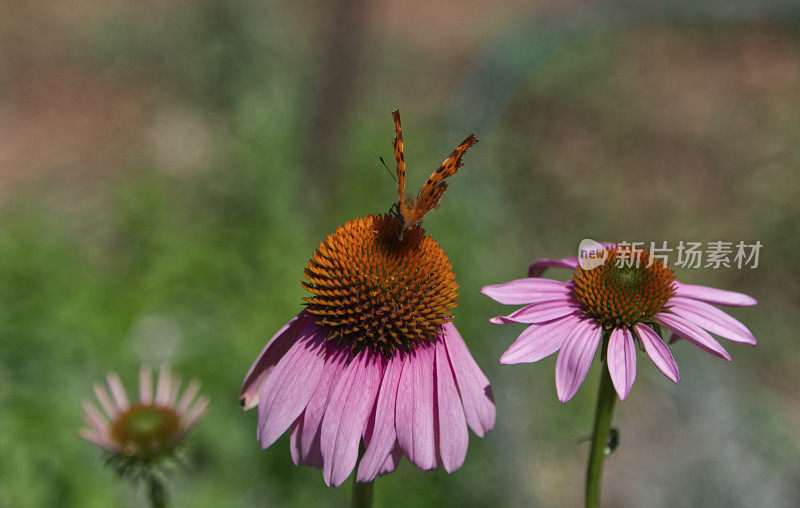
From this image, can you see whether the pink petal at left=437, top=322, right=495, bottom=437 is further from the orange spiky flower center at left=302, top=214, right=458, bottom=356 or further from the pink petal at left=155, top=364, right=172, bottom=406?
the pink petal at left=155, top=364, right=172, bottom=406

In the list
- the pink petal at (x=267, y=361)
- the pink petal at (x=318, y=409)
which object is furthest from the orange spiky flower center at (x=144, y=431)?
the pink petal at (x=318, y=409)

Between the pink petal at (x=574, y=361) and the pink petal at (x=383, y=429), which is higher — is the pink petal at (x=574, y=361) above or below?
above

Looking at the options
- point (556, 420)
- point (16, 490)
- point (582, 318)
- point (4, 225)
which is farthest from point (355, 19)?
point (582, 318)

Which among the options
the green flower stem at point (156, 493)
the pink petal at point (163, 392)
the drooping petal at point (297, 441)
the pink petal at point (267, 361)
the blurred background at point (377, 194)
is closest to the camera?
the drooping petal at point (297, 441)

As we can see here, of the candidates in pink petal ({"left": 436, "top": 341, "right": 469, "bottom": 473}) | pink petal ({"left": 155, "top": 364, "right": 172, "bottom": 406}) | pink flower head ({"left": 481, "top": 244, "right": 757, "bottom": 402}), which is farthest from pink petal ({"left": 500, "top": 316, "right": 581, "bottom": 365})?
pink petal ({"left": 155, "top": 364, "right": 172, "bottom": 406})

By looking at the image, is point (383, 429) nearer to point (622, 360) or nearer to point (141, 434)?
point (622, 360)

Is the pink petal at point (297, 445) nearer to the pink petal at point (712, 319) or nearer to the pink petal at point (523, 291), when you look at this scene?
the pink petal at point (523, 291)

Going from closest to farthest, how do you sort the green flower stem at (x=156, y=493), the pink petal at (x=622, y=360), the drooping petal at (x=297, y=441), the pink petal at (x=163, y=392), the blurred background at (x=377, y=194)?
the pink petal at (x=622, y=360) → the drooping petal at (x=297, y=441) → the green flower stem at (x=156, y=493) → the pink petal at (x=163, y=392) → the blurred background at (x=377, y=194)

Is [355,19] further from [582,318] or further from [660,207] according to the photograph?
[582,318]
